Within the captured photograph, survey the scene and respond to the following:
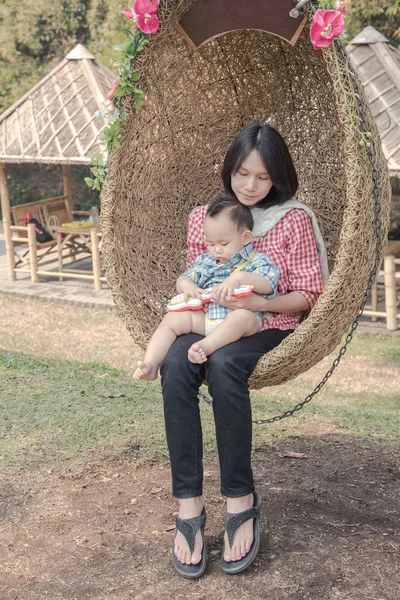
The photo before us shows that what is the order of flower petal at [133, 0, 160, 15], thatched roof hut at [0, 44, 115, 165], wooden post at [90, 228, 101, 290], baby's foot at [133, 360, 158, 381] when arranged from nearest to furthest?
baby's foot at [133, 360, 158, 381]
flower petal at [133, 0, 160, 15]
thatched roof hut at [0, 44, 115, 165]
wooden post at [90, 228, 101, 290]

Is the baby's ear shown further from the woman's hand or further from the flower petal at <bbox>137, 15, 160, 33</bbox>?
the flower petal at <bbox>137, 15, 160, 33</bbox>

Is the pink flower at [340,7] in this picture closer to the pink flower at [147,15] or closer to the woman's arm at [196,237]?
the pink flower at [147,15]

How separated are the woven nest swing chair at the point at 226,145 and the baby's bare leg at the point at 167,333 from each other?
9.8 inches

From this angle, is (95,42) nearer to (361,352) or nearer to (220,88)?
(361,352)

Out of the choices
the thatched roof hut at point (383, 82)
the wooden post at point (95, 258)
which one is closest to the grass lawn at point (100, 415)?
the thatched roof hut at point (383, 82)

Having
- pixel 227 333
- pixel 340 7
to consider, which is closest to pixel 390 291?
pixel 340 7

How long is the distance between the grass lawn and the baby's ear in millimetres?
1382

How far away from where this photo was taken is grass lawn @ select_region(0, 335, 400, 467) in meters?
4.21

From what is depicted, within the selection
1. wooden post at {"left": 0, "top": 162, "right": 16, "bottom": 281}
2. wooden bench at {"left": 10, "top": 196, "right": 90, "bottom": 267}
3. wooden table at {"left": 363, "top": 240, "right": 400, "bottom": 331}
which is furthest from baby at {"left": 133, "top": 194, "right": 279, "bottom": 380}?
wooden post at {"left": 0, "top": 162, "right": 16, "bottom": 281}

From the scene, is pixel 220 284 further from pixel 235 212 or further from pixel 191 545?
pixel 191 545

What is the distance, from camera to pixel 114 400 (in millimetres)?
5008

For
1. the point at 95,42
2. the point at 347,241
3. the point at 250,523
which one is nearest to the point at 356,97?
the point at 347,241

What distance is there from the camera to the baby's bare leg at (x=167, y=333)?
301 cm

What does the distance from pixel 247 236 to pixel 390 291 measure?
577 cm
